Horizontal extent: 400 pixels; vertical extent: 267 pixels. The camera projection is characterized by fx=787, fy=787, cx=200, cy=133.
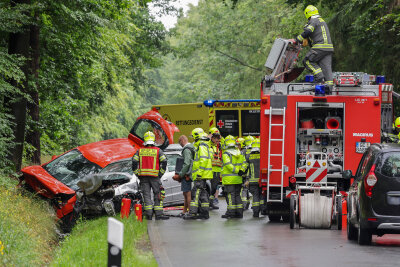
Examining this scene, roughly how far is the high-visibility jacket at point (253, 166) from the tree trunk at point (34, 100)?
5117 millimetres

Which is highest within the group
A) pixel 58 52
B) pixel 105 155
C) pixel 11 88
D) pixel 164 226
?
pixel 58 52

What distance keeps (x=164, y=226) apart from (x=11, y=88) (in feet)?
13.9

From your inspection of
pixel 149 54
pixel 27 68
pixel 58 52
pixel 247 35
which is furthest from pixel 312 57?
pixel 247 35

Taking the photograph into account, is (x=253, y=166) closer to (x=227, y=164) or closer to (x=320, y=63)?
(x=227, y=164)

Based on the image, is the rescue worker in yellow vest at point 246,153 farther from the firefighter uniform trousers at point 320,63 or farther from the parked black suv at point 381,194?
the parked black suv at point 381,194

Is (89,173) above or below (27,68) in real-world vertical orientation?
below

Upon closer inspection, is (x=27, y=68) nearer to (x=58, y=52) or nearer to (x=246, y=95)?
(x=58, y=52)

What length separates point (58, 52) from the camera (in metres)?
22.2

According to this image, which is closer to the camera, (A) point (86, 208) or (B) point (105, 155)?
(A) point (86, 208)

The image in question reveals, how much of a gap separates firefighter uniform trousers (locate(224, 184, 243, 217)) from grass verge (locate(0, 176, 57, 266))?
3.74 metres

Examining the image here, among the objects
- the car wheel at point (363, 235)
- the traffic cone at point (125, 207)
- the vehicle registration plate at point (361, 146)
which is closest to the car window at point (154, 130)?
the traffic cone at point (125, 207)

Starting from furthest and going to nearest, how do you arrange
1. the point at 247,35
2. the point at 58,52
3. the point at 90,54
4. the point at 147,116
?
the point at 247,35, the point at 90,54, the point at 58,52, the point at 147,116

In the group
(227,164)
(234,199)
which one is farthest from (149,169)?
(234,199)

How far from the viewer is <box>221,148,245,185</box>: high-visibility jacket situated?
16734 millimetres
